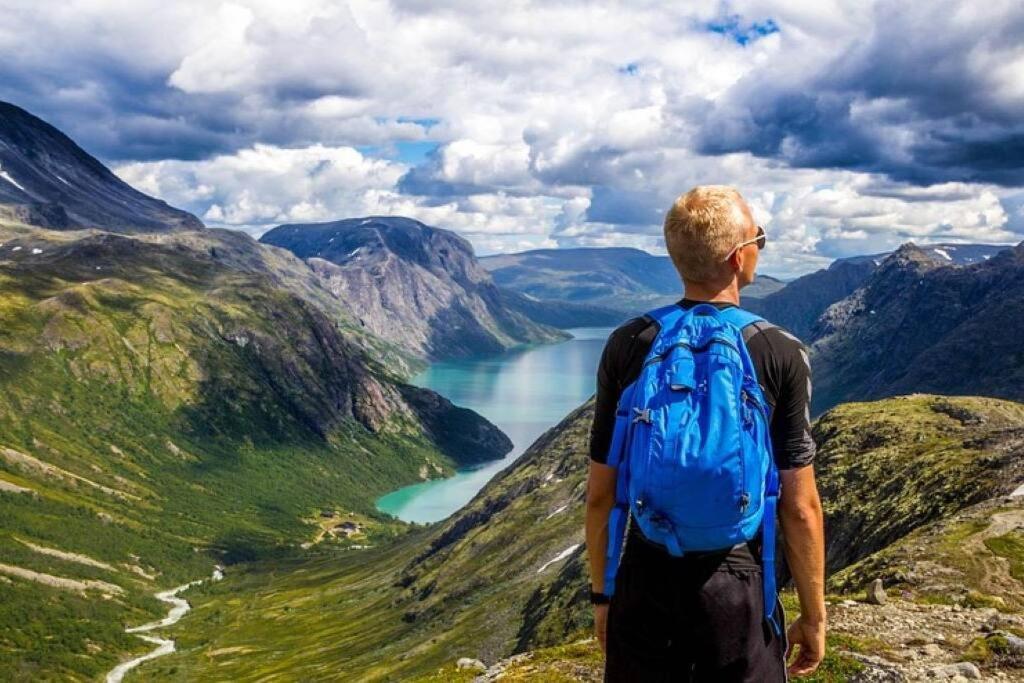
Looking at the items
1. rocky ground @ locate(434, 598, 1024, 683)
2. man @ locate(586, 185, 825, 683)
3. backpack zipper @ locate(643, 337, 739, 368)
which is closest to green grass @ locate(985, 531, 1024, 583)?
rocky ground @ locate(434, 598, 1024, 683)

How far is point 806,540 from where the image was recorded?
977cm

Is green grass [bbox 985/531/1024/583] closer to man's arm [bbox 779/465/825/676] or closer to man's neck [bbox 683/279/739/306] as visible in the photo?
man's arm [bbox 779/465/825/676]

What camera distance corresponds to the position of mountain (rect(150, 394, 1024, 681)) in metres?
31.4

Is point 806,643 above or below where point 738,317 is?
below

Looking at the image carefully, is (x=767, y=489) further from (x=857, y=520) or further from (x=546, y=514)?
(x=546, y=514)

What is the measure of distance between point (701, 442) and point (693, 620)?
2.28 meters

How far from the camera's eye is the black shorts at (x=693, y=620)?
373 inches

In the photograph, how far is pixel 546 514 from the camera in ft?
518

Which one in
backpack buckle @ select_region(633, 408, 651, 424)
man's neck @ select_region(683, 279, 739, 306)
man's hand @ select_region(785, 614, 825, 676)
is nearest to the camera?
backpack buckle @ select_region(633, 408, 651, 424)

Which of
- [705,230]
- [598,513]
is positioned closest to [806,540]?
A: [598,513]

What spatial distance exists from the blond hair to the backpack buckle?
176 centimetres

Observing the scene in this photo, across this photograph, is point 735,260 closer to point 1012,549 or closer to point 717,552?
point 717,552

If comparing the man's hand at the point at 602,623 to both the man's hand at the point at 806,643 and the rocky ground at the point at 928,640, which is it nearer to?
the man's hand at the point at 806,643

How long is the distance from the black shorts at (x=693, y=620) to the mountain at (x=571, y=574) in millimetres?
12939
